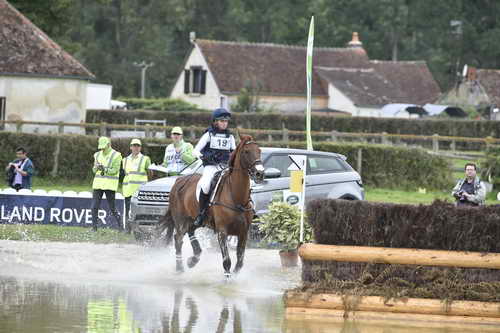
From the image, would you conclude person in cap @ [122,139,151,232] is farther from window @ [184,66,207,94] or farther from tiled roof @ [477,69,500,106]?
tiled roof @ [477,69,500,106]

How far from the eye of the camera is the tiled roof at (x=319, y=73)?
73375 mm

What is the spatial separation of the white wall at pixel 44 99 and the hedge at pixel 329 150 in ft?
36.5

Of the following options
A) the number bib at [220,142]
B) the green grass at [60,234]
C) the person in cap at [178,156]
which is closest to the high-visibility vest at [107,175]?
the green grass at [60,234]

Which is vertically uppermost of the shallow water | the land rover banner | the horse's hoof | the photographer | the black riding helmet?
the black riding helmet

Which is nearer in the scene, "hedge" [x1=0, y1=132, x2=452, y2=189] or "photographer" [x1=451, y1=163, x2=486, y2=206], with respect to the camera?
"photographer" [x1=451, y1=163, x2=486, y2=206]

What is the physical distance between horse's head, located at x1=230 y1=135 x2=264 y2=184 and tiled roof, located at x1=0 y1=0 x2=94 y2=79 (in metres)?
29.6

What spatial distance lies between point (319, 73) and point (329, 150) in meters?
43.5

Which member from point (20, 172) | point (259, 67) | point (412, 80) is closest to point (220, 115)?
point (20, 172)

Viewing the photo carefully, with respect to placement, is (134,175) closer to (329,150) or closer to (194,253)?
(194,253)

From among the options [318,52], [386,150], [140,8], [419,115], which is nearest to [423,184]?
[386,150]

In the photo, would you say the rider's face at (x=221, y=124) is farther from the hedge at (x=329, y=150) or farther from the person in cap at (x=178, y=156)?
the hedge at (x=329, y=150)

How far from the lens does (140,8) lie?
9212cm

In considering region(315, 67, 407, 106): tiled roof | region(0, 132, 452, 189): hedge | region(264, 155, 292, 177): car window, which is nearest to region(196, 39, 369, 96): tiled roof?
region(315, 67, 407, 106): tiled roof

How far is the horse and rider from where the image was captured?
1466 centimetres
